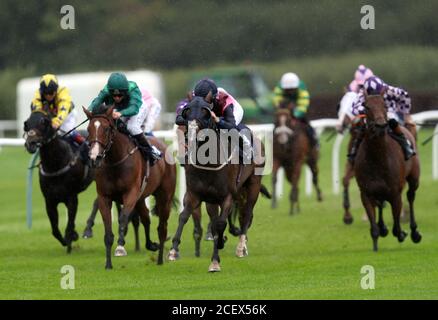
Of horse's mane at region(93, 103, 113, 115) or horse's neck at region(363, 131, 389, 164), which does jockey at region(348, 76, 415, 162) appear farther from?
horse's mane at region(93, 103, 113, 115)

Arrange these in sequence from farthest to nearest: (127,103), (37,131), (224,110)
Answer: (37,131), (127,103), (224,110)

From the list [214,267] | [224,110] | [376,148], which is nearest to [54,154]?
[224,110]

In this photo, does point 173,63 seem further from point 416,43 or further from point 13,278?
point 13,278

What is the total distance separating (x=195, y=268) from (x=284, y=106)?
657cm

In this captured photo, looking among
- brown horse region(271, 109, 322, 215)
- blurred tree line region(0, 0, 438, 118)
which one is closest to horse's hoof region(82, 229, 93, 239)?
brown horse region(271, 109, 322, 215)

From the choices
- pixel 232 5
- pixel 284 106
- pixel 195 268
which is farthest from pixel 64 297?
pixel 232 5

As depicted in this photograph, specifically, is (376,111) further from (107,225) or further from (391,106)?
(107,225)

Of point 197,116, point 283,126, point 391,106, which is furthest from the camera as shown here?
point 283,126

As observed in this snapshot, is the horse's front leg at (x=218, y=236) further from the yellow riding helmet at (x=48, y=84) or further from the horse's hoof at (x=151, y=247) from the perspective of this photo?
the yellow riding helmet at (x=48, y=84)

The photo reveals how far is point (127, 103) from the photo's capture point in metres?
10.8

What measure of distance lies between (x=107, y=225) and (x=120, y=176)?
19.9 inches

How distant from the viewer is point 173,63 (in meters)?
22.3

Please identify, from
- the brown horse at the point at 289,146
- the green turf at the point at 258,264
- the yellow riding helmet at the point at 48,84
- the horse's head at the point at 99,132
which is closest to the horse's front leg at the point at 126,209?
the green turf at the point at 258,264

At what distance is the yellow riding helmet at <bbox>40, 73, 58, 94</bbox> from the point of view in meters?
12.1
